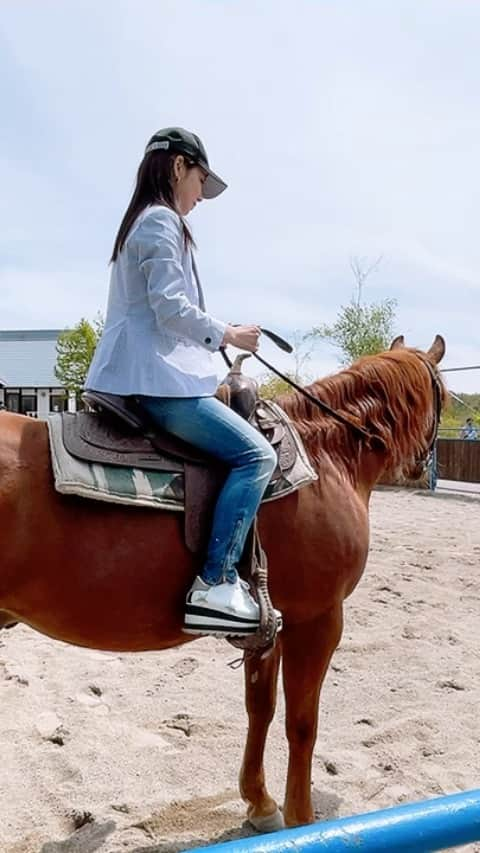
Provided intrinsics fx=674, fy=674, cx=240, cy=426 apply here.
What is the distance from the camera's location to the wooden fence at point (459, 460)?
16922mm

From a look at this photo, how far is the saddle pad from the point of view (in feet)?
6.70

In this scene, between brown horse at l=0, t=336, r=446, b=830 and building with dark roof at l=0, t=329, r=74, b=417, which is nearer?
brown horse at l=0, t=336, r=446, b=830

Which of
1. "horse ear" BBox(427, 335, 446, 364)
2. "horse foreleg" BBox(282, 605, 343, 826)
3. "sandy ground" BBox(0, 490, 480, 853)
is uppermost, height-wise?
"horse ear" BBox(427, 335, 446, 364)

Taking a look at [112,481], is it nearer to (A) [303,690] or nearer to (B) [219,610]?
(B) [219,610]

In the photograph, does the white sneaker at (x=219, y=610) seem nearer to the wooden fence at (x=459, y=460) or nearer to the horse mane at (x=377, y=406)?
the horse mane at (x=377, y=406)

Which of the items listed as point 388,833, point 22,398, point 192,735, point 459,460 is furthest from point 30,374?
point 388,833

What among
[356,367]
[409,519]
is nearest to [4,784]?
[356,367]

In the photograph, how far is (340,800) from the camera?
9.21ft

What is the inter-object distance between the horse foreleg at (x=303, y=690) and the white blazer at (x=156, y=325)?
3.27ft

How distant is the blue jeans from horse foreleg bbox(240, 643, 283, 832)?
77 cm

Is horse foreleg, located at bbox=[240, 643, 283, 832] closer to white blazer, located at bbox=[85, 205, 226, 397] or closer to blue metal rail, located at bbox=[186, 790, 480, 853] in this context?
white blazer, located at bbox=[85, 205, 226, 397]

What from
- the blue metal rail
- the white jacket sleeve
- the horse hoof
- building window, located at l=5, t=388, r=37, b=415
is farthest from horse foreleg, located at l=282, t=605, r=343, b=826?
building window, located at l=5, t=388, r=37, b=415

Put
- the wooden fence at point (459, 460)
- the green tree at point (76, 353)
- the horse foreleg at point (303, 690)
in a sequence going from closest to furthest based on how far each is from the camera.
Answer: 1. the horse foreleg at point (303, 690)
2. the wooden fence at point (459, 460)
3. the green tree at point (76, 353)

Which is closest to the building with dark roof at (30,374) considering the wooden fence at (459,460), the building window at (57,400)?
the building window at (57,400)
